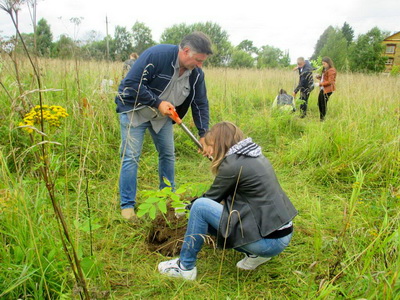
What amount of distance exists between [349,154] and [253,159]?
2012 mm

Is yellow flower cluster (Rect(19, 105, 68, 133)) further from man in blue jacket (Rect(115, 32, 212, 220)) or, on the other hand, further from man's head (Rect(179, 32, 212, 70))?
man's head (Rect(179, 32, 212, 70))

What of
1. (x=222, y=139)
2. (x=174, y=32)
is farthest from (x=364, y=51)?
(x=174, y=32)

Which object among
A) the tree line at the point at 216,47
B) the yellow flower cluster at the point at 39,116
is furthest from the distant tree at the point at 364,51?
the yellow flower cluster at the point at 39,116

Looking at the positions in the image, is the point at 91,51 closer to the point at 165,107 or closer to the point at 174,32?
the point at 165,107

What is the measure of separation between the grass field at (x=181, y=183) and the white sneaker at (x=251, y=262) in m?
0.06

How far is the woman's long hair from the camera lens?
168 cm

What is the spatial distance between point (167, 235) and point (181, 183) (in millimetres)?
1058

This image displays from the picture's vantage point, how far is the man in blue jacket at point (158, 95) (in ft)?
6.76

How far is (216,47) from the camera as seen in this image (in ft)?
12.3

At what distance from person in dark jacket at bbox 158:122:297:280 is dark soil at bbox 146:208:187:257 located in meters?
0.27

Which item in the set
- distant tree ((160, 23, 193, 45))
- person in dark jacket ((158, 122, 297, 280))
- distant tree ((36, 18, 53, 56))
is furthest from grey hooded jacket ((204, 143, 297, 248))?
distant tree ((160, 23, 193, 45))

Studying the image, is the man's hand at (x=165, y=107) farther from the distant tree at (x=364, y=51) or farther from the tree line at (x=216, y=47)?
the distant tree at (x=364, y=51)

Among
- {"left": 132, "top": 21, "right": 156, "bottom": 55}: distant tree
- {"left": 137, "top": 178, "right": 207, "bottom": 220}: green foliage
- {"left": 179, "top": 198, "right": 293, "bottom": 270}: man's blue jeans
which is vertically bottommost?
{"left": 179, "top": 198, "right": 293, "bottom": 270}: man's blue jeans

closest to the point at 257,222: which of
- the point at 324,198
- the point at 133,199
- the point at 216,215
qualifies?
the point at 216,215
